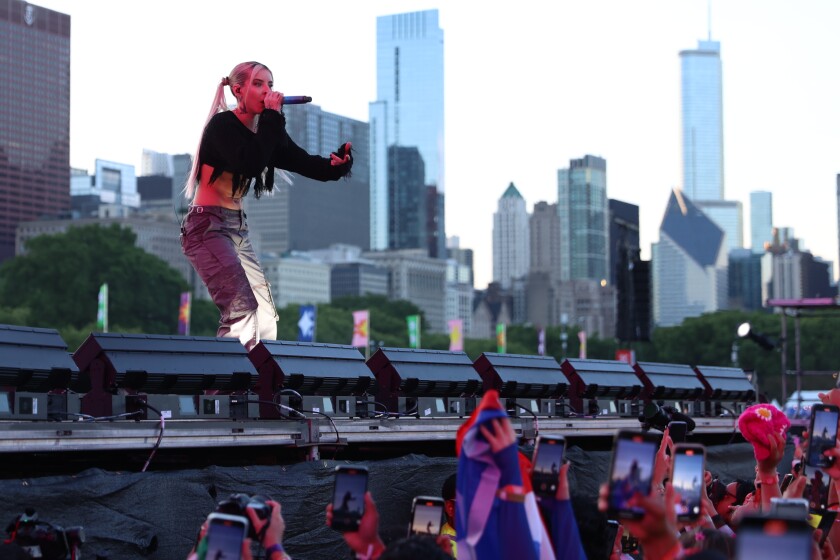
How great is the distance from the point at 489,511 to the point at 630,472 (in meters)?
0.95

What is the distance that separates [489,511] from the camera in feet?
19.1

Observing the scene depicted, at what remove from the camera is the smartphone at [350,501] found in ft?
18.8

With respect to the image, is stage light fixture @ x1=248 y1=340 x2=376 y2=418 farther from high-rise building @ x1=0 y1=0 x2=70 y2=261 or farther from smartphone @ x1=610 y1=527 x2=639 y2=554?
high-rise building @ x1=0 y1=0 x2=70 y2=261

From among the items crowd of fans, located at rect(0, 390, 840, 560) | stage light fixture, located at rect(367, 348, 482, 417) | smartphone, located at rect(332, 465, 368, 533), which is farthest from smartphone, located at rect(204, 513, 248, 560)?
stage light fixture, located at rect(367, 348, 482, 417)

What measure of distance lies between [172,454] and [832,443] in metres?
4.41

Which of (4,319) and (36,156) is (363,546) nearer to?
(4,319)

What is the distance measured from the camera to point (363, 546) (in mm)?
5719

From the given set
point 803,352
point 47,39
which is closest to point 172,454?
point 803,352

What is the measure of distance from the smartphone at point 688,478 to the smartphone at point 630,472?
50 centimetres

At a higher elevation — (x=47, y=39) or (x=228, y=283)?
(x=47, y=39)

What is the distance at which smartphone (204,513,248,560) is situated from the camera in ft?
16.9

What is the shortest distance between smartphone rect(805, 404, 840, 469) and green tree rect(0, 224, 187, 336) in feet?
317

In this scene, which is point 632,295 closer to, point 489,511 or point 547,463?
point 547,463

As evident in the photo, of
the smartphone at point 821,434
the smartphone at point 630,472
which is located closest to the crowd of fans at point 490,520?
the smartphone at point 630,472
